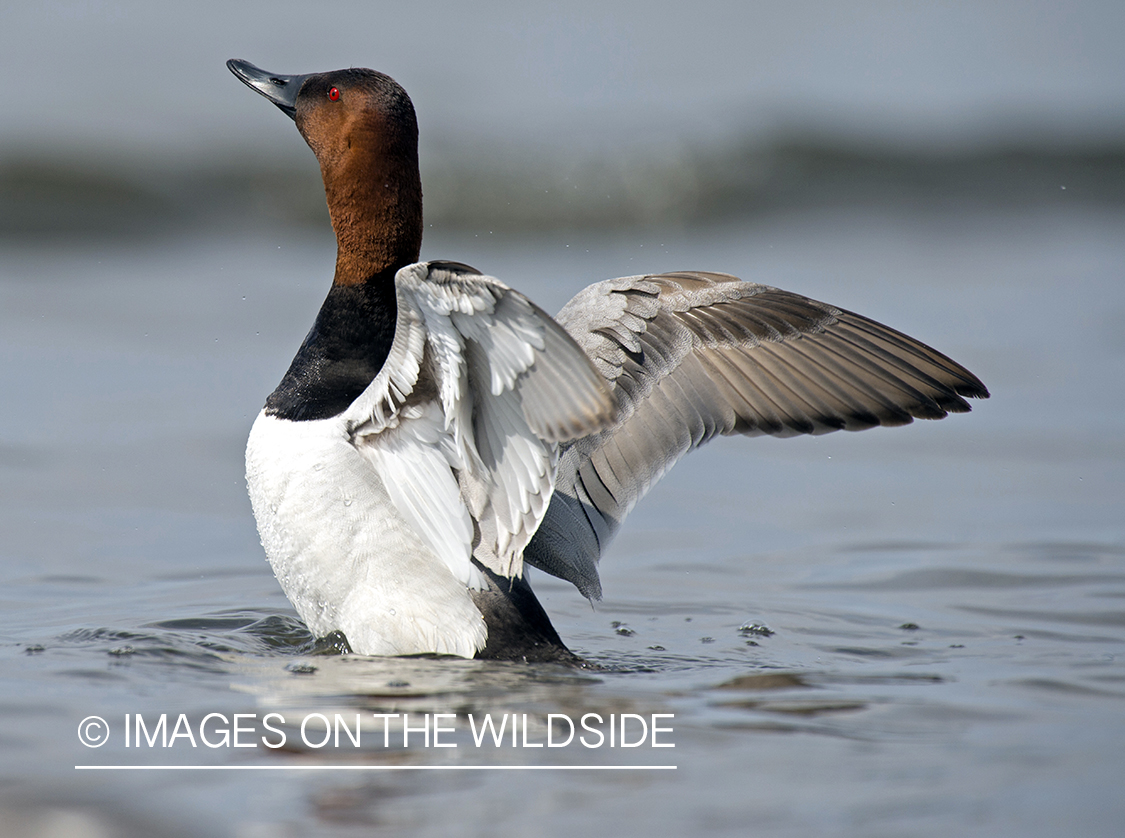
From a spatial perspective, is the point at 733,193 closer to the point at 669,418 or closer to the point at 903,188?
the point at 903,188

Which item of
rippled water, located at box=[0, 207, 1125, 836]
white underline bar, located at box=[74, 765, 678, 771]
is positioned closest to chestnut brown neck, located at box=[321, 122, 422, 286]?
rippled water, located at box=[0, 207, 1125, 836]

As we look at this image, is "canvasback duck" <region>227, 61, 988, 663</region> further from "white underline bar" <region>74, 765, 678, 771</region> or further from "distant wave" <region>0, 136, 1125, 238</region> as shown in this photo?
"distant wave" <region>0, 136, 1125, 238</region>

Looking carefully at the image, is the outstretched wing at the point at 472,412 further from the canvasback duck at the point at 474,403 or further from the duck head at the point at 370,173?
the duck head at the point at 370,173

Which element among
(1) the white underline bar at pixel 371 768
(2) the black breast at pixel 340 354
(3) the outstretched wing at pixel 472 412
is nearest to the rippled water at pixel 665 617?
(1) the white underline bar at pixel 371 768

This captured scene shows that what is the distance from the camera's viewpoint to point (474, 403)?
12.2ft

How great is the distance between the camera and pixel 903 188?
14.8 m

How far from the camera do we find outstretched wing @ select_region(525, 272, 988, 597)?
4.34 meters

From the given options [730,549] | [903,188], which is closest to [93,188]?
[903,188]

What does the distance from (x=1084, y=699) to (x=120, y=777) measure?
244 centimetres

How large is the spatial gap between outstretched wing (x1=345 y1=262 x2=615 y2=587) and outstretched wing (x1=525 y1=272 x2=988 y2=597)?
0.46m

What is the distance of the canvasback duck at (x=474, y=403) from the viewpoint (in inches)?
139
